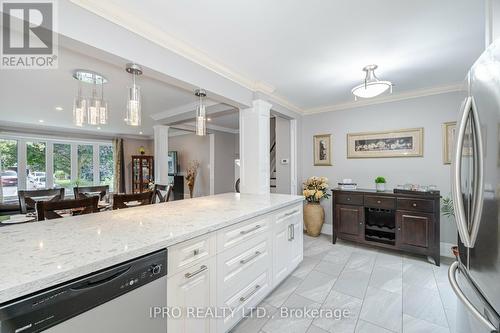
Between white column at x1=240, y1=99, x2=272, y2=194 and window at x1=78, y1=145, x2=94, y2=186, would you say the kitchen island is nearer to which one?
white column at x1=240, y1=99, x2=272, y2=194

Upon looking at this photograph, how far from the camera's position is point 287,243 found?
2.32m

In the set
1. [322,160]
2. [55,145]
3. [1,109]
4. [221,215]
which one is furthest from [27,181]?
[322,160]

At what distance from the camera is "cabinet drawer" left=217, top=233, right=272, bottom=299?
58.3 inches

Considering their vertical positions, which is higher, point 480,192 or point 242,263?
point 480,192

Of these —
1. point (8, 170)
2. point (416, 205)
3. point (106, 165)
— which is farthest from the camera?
point (106, 165)

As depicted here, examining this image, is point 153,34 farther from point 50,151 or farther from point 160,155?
point 50,151

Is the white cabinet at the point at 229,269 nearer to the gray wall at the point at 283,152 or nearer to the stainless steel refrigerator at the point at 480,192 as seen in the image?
the stainless steel refrigerator at the point at 480,192

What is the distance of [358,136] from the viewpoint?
366cm

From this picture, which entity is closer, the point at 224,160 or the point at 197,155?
the point at 224,160

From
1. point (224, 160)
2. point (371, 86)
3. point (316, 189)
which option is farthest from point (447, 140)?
point (224, 160)

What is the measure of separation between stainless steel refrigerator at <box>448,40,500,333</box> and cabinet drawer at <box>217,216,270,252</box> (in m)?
1.24

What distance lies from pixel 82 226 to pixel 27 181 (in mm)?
6437

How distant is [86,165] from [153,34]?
686 centimetres

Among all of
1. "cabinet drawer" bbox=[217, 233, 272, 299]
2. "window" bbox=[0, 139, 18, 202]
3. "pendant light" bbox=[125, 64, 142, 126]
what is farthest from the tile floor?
"window" bbox=[0, 139, 18, 202]
